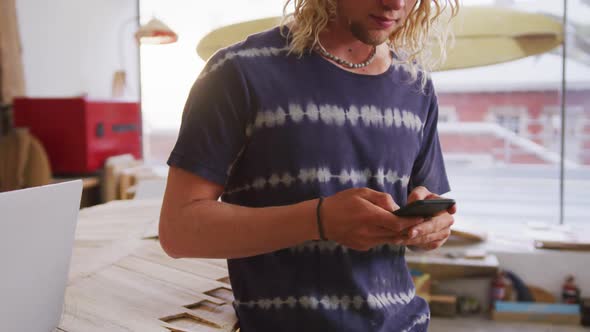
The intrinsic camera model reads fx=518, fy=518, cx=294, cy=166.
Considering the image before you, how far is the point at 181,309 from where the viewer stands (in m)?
1.04

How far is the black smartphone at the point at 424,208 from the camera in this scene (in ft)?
2.46

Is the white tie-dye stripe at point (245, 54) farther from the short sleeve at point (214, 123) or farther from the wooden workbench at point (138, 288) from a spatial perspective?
the wooden workbench at point (138, 288)

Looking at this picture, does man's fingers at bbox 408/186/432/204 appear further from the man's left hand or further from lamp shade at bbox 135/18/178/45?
lamp shade at bbox 135/18/178/45

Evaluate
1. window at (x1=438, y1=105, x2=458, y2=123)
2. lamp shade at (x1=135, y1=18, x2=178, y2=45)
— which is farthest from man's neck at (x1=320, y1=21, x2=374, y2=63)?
window at (x1=438, y1=105, x2=458, y2=123)

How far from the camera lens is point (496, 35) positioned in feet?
6.35

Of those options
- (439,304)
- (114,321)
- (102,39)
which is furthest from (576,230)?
(102,39)

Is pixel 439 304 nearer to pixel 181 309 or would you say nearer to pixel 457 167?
pixel 181 309

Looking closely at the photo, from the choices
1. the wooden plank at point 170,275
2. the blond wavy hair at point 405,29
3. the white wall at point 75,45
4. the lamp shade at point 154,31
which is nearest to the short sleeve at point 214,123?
the blond wavy hair at point 405,29

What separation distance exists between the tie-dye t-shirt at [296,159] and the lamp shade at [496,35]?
3.45 feet

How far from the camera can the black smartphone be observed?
0.75 m

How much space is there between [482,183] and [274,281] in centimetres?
834

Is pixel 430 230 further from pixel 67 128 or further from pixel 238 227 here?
pixel 67 128

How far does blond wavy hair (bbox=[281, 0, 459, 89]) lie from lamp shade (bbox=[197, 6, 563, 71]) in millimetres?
592

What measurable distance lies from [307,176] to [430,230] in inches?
9.0
